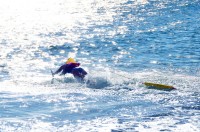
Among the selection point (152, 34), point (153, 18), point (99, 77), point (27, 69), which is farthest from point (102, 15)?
point (99, 77)

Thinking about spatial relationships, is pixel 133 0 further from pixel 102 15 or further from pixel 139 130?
pixel 139 130

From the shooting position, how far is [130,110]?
1834 cm

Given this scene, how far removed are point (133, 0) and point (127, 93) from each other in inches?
2375

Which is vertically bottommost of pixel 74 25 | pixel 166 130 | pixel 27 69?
pixel 166 130

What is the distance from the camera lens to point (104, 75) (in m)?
23.9

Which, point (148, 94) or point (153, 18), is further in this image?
point (153, 18)

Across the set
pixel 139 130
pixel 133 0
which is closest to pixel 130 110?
pixel 139 130

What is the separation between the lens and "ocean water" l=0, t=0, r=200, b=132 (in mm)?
17156

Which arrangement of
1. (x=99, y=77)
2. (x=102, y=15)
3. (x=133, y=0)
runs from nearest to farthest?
(x=99, y=77)
(x=102, y=15)
(x=133, y=0)

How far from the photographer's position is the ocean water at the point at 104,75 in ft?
56.3

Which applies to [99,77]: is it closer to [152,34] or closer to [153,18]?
[152,34]

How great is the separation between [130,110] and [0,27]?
36.7 metres

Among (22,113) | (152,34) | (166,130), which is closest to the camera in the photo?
(166,130)

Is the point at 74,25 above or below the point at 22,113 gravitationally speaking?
above
